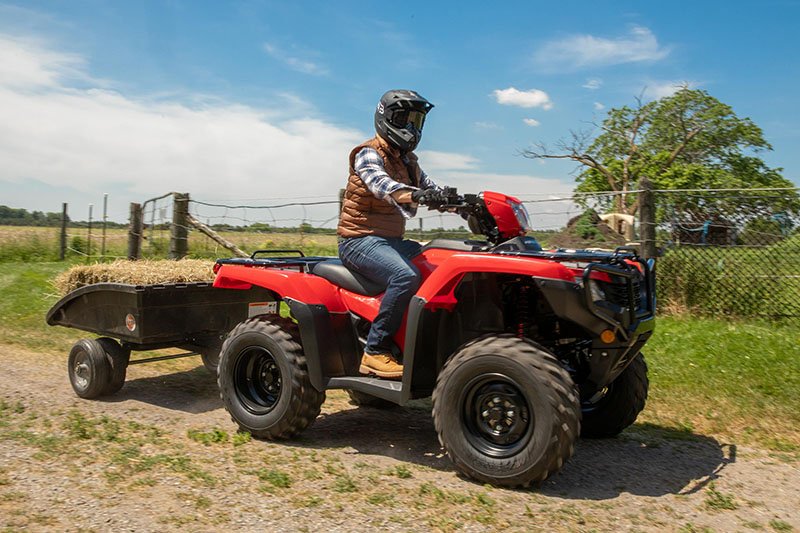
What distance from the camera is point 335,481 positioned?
4.30 metres

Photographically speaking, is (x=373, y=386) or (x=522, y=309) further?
(x=373, y=386)

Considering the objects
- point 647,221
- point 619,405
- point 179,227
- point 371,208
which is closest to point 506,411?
point 619,405

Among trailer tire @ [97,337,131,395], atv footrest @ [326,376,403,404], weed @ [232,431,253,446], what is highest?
atv footrest @ [326,376,403,404]

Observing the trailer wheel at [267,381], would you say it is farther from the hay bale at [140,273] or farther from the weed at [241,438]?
the hay bale at [140,273]

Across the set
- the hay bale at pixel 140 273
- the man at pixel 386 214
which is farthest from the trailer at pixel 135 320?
the man at pixel 386 214

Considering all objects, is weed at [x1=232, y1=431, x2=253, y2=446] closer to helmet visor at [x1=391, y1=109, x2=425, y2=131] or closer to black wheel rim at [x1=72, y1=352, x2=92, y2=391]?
black wheel rim at [x1=72, y1=352, x2=92, y2=391]

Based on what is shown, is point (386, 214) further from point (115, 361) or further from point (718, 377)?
point (718, 377)

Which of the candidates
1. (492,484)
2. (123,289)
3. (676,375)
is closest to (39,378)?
(123,289)

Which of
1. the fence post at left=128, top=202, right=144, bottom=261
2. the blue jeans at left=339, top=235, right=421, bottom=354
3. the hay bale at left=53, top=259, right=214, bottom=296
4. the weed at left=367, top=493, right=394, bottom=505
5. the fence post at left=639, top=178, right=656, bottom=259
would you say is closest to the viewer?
the weed at left=367, top=493, right=394, bottom=505

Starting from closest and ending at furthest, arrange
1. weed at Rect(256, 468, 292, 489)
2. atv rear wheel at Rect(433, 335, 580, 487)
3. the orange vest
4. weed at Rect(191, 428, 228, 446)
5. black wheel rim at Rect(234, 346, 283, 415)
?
atv rear wheel at Rect(433, 335, 580, 487), weed at Rect(256, 468, 292, 489), weed at Rect(191, 428, 228, 446), the orange vest, black wheel rim at Rect(234, 346, 283, 415)

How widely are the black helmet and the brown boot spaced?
5.04ft

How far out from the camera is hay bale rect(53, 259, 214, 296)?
7691 mm

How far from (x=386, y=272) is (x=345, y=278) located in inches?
21.2

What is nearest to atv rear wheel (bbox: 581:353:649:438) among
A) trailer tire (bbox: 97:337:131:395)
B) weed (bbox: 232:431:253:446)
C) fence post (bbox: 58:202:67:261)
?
weed (bbox: 232:431:253:446)
